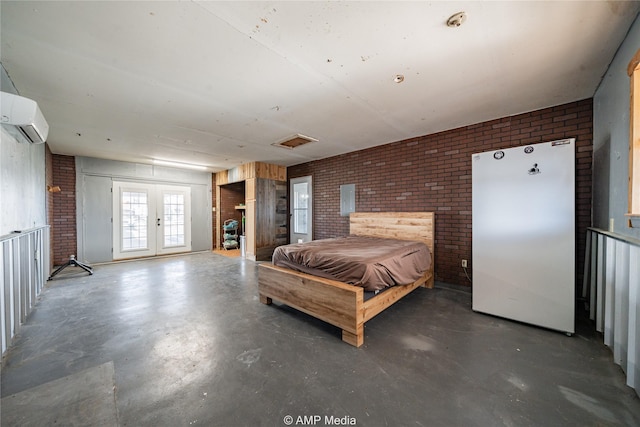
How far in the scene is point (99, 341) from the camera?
2283 millimetres

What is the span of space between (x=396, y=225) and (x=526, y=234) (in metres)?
1.95

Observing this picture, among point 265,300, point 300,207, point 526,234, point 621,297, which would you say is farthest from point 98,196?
point 621,297

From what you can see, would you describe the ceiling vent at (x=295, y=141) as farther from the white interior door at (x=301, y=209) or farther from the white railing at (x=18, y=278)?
the white railing at (x=18, y=278)

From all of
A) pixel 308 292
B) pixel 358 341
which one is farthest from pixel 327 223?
pixel 358 341

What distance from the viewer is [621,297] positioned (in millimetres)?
1697

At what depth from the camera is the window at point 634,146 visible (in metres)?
1.65

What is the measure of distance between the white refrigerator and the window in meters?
0.64

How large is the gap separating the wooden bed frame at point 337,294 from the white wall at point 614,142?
1830mm

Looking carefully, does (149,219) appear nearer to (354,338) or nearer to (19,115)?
(19,115)

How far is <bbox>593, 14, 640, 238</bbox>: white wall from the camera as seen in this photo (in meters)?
1.83

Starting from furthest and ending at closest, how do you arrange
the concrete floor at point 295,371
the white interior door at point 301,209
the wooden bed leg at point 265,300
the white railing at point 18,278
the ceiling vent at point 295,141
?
the white interior door at point 301,209, the ceiling vent at point 295,141, the wooden bed leg at point 265,300, the white railing at point 18,278, the concrete floor at point 295,371

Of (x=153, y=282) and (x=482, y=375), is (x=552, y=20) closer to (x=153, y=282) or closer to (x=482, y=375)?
(x=482, y=375)

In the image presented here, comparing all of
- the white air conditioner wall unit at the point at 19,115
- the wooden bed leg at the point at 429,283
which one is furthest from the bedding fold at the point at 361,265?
the white air conditioner wall unit at the point at 19,115

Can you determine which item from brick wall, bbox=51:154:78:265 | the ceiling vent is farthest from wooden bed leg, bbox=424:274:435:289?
brick wall, bbox=51:154:78:265
